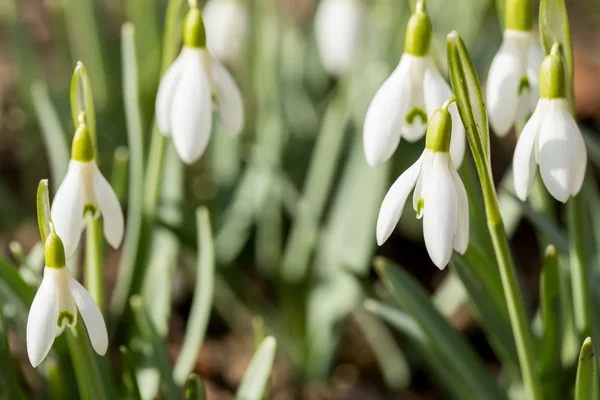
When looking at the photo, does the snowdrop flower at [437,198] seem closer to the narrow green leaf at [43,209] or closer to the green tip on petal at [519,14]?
the green tip on petal at [519,14]

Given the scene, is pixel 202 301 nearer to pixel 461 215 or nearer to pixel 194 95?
pixel 194 95

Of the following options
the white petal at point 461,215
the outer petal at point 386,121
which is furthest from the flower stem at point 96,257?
the white petal at point 461,215

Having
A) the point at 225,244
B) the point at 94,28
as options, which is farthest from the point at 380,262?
the point at 94,28

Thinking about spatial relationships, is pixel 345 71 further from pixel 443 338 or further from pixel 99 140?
pixel 443 338

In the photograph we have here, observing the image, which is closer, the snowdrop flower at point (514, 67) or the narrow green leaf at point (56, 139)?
the snowdrop flower at point (514, 67)

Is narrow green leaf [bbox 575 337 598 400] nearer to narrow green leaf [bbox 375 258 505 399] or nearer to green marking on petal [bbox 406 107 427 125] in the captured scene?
narrow green leaf [bbox 375 258 505 399]
